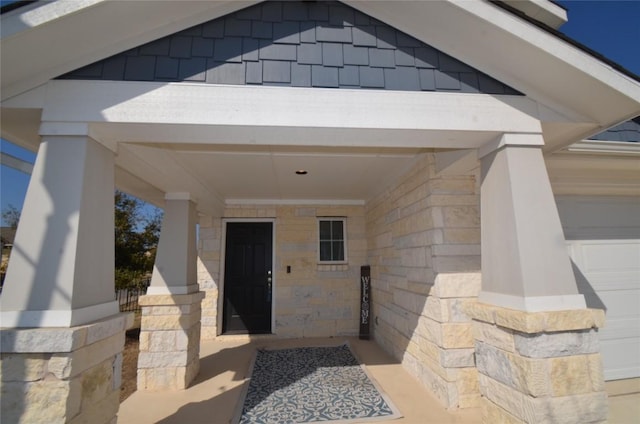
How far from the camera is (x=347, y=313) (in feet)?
18.4

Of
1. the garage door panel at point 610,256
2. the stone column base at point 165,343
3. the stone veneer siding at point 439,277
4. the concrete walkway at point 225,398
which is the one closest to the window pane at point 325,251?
the concrete walkway at point 225,398

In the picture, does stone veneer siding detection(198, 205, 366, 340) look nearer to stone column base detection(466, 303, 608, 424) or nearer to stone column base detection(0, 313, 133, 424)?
stone column base detection(466, 303, 608, 424)

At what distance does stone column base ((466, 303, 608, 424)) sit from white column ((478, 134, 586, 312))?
4.3 inches

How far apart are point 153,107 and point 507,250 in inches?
100

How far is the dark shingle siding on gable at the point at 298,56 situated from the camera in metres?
2.01

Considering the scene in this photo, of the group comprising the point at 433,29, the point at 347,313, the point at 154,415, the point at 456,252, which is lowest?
the point at 154,415

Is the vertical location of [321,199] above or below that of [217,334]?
above

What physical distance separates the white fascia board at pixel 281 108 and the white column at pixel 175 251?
195 centimetres

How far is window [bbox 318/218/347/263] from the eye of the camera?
5836 mm

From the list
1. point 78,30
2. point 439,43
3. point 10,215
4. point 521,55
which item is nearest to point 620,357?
point 521,55

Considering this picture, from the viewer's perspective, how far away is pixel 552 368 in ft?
5.86

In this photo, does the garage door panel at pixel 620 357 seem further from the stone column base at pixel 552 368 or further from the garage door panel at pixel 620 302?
the stone column base at pixel 552 368

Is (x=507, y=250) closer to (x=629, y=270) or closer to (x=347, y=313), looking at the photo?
(x=629, y=270)

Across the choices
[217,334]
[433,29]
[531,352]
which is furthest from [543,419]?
[217,334]
